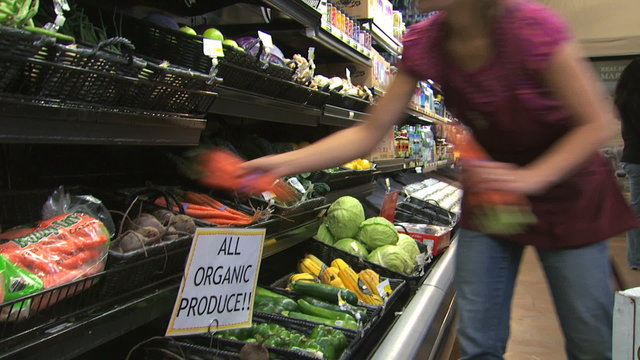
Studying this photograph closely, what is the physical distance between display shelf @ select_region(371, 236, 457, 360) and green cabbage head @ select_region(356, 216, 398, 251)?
32 cm

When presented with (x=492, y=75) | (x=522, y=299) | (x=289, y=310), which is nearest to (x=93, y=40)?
(x=492, y=75)

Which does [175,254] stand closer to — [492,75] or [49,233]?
[49,233]

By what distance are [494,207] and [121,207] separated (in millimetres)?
1183

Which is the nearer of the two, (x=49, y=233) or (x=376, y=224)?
(x=49, y=233)

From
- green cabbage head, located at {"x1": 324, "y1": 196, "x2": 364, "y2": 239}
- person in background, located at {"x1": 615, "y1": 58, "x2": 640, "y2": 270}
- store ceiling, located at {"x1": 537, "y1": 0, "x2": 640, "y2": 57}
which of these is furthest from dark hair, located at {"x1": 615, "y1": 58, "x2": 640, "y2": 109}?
green cabbage head, located at {"x1": 324, "y1": 196, "x2": 364, "y2": 239}

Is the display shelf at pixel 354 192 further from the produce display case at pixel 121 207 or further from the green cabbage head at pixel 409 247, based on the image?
the produce display case at pixel 121 207

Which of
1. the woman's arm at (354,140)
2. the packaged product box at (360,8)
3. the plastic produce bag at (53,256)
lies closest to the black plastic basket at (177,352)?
the plastic produce bag at (53,256)

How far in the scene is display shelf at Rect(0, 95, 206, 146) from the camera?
3.07ft

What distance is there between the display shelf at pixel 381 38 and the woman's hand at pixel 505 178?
297 centimetres

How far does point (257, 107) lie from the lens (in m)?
1.88

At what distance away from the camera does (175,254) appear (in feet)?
4.58

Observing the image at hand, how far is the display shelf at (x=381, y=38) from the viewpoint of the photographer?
3.85 metres

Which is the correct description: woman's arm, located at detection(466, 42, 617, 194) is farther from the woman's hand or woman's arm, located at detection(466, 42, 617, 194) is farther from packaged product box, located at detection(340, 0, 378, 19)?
packaged product box, located at detection(340, 0, 378, 19)

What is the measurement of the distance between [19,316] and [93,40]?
821 millimetres
